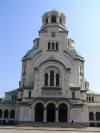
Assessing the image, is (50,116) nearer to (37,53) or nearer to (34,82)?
(34,82)

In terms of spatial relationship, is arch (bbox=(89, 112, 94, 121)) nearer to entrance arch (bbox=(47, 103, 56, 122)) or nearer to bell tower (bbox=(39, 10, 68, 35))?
entrance arch (bbox=(47, 103, 56, 122))

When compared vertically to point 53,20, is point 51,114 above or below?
below

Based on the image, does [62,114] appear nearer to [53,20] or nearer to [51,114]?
[51,114]

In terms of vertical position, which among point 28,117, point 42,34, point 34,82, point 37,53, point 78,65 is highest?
point 42,34

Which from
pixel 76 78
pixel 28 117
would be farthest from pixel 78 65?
pixel 28 117

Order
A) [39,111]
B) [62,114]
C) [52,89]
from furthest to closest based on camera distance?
[39,111], [62,114], [52,89]

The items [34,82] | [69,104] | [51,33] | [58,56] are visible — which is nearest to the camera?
[69,104]

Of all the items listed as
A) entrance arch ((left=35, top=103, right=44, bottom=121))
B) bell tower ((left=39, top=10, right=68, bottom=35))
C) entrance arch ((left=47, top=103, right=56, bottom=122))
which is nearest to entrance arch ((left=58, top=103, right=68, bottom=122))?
entrance arch ((left=47, top=103, right=56, bottom=122))

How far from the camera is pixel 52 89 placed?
3991 cm

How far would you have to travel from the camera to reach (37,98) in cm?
3800

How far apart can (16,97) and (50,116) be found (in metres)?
11.7

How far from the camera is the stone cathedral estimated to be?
124ft

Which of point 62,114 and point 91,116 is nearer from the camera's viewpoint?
point 62,114

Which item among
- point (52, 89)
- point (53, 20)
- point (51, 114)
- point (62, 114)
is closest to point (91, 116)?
point (62, 114)
